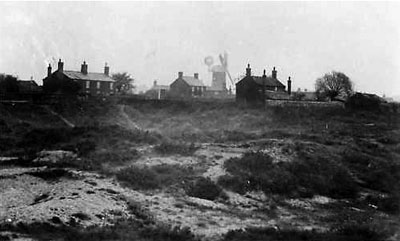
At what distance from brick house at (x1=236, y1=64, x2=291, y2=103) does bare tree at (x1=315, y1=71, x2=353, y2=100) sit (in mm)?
10303

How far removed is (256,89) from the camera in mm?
70688

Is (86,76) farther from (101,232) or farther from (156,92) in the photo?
(101,232)

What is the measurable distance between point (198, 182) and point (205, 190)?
1156 millimetres

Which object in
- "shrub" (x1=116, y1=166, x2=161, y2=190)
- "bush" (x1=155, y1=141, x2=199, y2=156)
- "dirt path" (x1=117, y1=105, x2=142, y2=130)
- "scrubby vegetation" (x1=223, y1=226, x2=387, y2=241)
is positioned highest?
"dirt path" (x1=117, y1=105, x2=142, y2=130)

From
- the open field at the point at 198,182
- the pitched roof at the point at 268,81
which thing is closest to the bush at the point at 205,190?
the open field at the point at 198,182

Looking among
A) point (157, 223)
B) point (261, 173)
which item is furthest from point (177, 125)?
point (157, 223)

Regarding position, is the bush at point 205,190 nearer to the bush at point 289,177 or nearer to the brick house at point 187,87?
the bush at point 289,177

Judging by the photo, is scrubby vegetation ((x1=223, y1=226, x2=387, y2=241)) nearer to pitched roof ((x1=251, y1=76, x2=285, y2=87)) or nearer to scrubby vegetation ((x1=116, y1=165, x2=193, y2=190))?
scrubby vegetation ((x1=116, y1=165, x2=193, y2=190))

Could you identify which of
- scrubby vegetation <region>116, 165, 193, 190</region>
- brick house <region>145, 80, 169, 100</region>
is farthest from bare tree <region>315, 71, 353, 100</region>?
scrubby vegetation <region>116, 165, 193, 190</region>

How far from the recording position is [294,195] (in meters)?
30.1

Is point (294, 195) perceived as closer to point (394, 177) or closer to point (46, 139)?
point (394, 177)

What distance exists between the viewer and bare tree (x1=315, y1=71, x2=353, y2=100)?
8138 cm

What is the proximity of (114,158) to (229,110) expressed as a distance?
31856 mm

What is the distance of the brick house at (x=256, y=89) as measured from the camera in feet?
228
